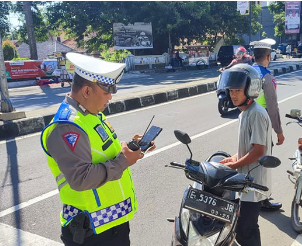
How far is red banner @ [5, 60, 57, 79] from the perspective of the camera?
777 inches

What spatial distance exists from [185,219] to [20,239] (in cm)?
199

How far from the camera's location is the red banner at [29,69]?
19727 millimetres

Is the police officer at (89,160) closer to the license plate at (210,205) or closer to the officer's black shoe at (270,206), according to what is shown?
the license plate at (210,205)

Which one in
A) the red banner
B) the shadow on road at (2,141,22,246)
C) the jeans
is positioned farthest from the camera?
the red banner

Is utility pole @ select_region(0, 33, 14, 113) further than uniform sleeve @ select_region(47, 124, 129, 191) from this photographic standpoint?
→ Yes

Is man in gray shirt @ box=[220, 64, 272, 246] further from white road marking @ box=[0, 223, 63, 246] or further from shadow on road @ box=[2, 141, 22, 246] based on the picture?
shadow on road @ box=[2, 141, 22, 246]

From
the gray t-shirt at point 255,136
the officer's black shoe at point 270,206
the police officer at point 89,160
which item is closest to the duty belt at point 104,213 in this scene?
the police officer at point 89,160

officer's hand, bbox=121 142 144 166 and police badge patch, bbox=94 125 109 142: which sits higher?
police badge patch, bbox=94 125 109 142

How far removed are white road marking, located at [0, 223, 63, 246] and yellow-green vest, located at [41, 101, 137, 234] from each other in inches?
59.3

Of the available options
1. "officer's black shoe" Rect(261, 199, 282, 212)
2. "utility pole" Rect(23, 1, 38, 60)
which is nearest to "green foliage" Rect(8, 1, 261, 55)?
"utility pole" Rect(23, 1, 38, 60)

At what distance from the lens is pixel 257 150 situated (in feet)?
8.41

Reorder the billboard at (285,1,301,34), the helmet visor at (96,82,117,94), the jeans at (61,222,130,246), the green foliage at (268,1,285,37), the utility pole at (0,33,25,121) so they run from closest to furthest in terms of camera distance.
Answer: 1. the helmet visor at (96,82,117,94)
2. the jeans at (61,222,130,246)
3. the utility pole at (0,33,25,121)
4. the billboard at (285,1,301,34)
5. the green foliage at (268,1,285,37)

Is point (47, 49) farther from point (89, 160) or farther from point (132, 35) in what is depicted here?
point (89, 160)

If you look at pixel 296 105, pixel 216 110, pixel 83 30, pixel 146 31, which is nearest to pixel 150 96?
pixel 216 110
